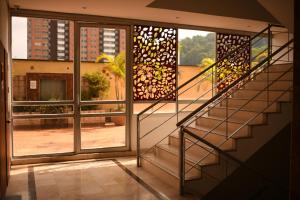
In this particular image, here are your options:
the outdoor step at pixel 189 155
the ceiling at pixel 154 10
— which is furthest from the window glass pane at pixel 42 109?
the outdoor step at pixel 189 155

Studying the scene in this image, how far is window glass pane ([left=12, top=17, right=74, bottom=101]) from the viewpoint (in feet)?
20.0

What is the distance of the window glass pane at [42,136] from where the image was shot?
622cm

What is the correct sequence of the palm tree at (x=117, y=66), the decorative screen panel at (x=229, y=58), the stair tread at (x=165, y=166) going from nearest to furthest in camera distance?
the stair tread at (x=165, y=166)
the palm tree at (x=117, y=66)
the decorative screen panel at (x=229, y=58)

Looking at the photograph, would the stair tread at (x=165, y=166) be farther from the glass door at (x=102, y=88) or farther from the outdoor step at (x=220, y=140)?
the glass door at (x=102, y=88)

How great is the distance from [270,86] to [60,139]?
4.21 m

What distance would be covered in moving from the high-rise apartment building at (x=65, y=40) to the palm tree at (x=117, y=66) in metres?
0.11

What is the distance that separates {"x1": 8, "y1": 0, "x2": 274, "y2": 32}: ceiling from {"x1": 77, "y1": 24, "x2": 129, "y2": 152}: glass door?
1.83ft

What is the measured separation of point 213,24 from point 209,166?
12.4 ft

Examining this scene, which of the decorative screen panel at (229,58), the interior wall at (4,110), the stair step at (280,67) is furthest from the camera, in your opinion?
the decorative screen panel at (229,58)

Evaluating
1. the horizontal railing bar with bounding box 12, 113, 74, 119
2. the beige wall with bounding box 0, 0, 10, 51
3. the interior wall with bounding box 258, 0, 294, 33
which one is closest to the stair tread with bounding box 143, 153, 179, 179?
the horizontal railing bar with bounding box 12, 113, 74, 119

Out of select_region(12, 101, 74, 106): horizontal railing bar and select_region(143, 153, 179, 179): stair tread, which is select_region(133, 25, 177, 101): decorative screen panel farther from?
select_region(143, 153, 179, 179): stair tread

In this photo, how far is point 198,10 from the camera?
239 inches

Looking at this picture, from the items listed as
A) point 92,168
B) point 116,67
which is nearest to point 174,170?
point 92,168

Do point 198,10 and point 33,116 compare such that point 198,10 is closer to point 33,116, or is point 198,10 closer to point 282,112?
point 282,112
